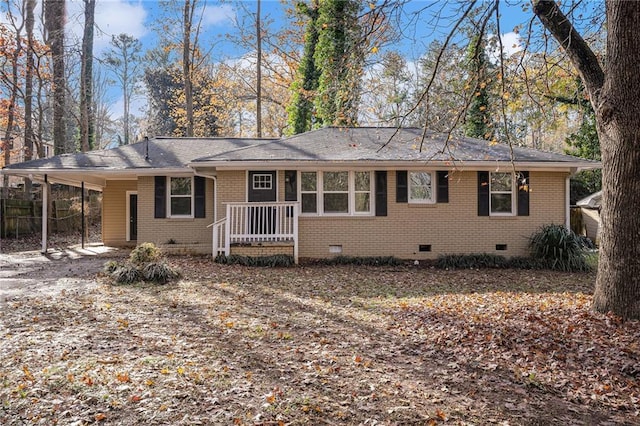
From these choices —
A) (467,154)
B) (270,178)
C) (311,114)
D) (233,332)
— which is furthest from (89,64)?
(233,332)

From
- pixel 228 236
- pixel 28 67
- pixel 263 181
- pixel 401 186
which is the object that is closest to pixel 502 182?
pixel 401 186

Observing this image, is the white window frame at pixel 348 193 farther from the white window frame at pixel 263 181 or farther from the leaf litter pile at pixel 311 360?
the leaf litter pile at pixel 311 360

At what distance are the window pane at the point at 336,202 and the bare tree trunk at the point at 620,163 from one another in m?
7.21

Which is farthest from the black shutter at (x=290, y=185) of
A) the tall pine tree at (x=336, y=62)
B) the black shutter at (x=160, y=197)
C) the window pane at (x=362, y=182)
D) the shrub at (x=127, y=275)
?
the shrub at (x=127, y=275)

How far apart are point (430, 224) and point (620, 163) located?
6894mm

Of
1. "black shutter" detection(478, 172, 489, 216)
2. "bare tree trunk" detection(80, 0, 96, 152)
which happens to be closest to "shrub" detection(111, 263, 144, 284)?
"black shutter" detection(478, 172, 489, 216)

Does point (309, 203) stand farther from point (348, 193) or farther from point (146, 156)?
point (146, 156)

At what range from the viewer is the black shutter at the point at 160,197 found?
13008 mm

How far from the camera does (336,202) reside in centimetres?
1200

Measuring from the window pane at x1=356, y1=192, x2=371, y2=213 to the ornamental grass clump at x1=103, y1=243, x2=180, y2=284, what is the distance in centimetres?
550

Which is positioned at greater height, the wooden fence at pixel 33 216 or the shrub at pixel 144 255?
the wooden fence at pixel 33 216

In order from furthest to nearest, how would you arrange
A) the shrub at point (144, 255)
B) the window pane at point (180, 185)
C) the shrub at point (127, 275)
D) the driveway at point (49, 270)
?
the window pane at point (180, 185)
the shrub at point (144, 255)
the shrub at point (127, 275)
the driveway at point (49, 270)

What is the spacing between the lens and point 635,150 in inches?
199

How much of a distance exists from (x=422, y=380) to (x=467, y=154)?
9203mm
